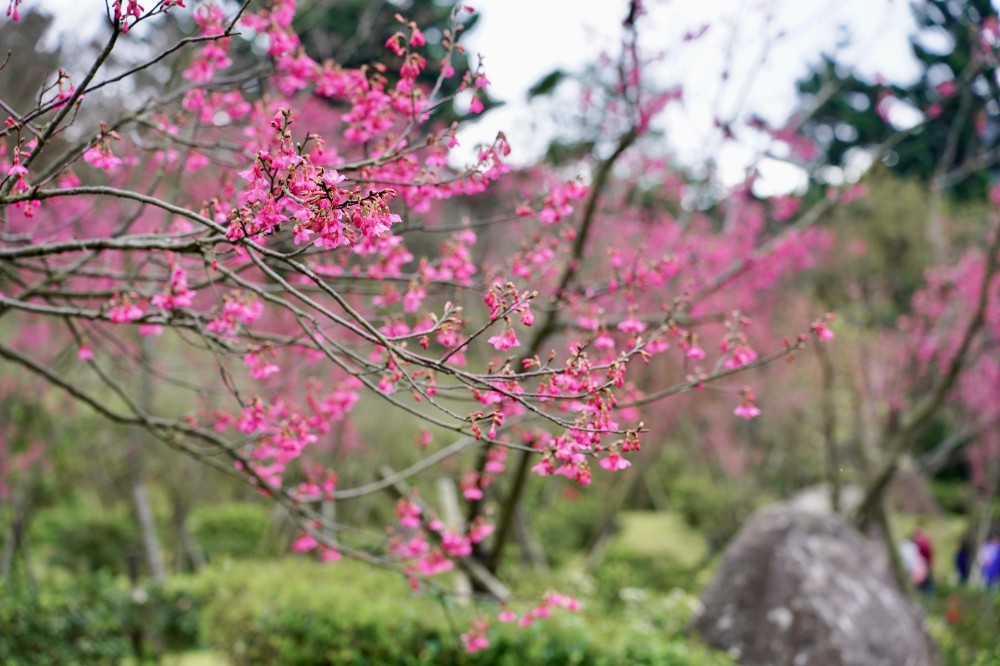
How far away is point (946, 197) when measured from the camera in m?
17.4

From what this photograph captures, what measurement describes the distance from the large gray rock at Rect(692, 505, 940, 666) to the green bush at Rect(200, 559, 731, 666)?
0.46m

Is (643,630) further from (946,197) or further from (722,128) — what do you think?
(946,197)

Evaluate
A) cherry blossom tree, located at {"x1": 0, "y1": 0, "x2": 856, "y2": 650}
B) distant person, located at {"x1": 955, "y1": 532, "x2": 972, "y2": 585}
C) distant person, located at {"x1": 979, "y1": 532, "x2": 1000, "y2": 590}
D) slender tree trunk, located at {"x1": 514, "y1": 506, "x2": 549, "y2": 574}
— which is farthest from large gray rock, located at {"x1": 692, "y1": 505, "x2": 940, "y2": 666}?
distant person, located at {"x1": 955, "y1": 532, "x2": 972, "y2": 585}

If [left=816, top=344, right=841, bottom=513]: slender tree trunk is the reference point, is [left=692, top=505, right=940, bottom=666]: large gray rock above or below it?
below

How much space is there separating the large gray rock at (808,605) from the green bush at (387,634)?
0.46 m

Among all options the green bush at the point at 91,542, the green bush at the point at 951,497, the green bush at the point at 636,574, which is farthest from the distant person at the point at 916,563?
the green bush at the point at 91,542

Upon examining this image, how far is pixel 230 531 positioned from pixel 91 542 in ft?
6.15

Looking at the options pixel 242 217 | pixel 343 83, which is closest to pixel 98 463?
pixel 343 83

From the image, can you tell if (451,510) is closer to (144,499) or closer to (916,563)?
(144,499)

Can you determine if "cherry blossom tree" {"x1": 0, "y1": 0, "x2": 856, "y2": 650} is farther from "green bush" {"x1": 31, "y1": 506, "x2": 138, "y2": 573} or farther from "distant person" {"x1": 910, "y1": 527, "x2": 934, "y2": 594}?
"green bush" {"x1": 31, "y1": 506, "x2": 138, "y2": 573}

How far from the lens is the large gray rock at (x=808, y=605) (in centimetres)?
543

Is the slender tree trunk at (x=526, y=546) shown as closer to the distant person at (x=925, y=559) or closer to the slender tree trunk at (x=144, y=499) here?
the slender tree trunk at (x=144, y=499)

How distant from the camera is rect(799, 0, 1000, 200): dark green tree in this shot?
7113 mm

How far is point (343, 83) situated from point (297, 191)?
71.9 inches
